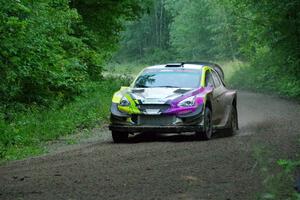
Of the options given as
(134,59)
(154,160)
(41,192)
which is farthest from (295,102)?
(134,59)

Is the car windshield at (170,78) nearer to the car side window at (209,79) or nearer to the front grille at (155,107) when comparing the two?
the car side window at (209,79)

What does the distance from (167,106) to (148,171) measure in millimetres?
4514

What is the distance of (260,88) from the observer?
41906mm

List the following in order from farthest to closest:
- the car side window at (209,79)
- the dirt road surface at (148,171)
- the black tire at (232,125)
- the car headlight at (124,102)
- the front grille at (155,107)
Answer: the black tire at (232,125) → the car side window at (209,79) → the car headlight at (124,102) → the front grille at (155,107) → the dirt road surface at (148,171)

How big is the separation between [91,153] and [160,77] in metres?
3.62

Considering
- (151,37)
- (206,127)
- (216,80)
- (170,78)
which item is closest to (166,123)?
(206,127)

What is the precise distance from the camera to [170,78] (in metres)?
15.3

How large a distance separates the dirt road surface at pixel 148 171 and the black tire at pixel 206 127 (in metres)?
0.24

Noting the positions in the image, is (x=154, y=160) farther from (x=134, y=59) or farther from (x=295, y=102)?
(x=134, y=59)

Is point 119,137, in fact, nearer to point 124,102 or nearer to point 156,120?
point 124,102

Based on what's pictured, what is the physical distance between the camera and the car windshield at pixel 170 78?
15078mm

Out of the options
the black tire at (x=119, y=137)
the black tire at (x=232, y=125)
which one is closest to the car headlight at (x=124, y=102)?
the black tire at (x=119, y=137)

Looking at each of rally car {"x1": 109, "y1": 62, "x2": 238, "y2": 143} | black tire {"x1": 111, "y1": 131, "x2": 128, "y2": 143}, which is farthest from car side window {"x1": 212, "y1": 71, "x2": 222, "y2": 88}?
black tire {"x1": 111, "y1": 131, "x2": 128, "y2": 143}

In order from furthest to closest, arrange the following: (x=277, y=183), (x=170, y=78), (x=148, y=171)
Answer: (x=170, y=78), (x=148, y=171), (x=277, y=183)
